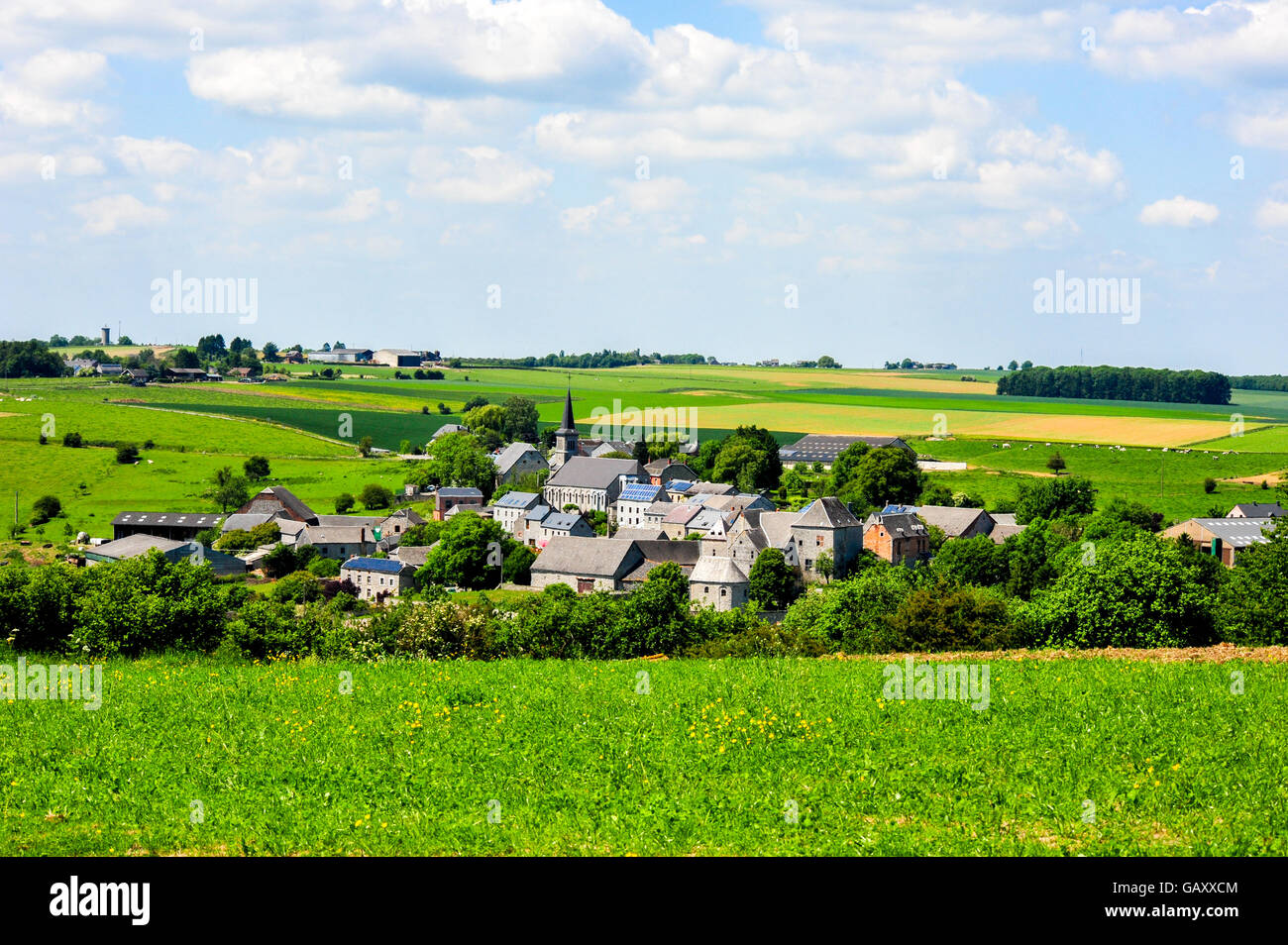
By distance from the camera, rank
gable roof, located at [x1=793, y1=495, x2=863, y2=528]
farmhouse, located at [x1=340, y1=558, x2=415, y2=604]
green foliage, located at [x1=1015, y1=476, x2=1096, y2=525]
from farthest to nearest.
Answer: green foliage, located at [x1=1015, y1=476, x2=1096, y2=525]
gable roof, located at [x1=793, y1=495, x2=863, y2=528]
farmhouse, located at [x1=340, y1=558, x2=415, y2=604]

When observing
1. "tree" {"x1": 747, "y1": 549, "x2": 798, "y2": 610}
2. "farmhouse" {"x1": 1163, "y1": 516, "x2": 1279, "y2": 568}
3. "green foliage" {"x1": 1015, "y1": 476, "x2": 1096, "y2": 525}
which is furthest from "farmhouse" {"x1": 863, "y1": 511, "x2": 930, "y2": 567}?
"farmhouse" {"x1": 1163, "y1": 516, "x2": 1279, "y2": 568}

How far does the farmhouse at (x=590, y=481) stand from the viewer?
10894cm

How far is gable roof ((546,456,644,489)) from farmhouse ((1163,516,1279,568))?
51030 millimetres

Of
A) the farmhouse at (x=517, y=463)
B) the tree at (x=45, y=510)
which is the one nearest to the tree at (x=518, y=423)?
the farmhouse at (x=517, y=463)

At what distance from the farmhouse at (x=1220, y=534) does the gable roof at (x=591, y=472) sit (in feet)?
167

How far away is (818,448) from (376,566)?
2858 inches

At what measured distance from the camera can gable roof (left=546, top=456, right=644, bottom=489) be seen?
360 feet

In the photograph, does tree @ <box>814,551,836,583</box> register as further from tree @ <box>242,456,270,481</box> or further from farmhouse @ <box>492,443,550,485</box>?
tree @ <box>242,456,270,481</box>

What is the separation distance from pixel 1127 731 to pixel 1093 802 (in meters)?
2.70

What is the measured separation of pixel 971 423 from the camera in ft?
520

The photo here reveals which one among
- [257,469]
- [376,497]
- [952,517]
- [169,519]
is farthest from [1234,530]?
[257,469]
